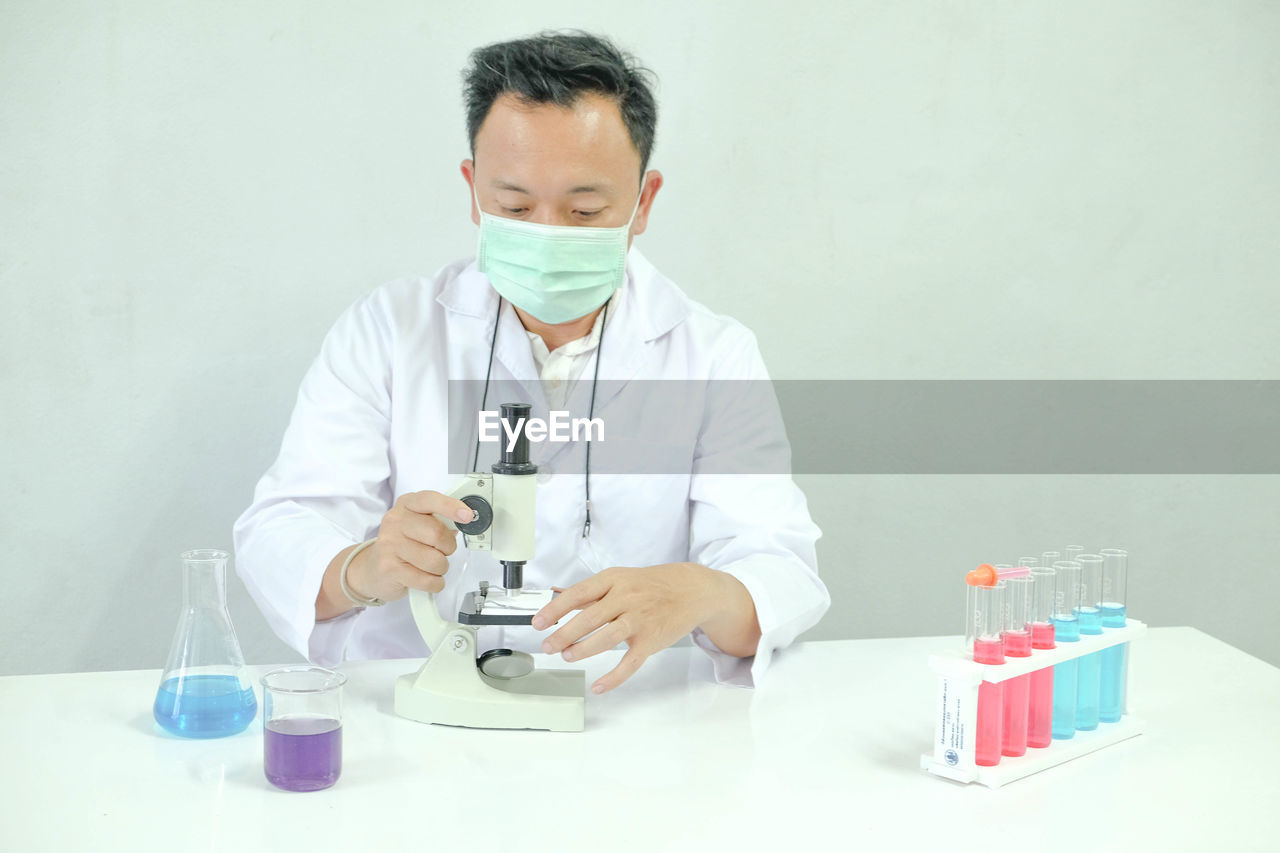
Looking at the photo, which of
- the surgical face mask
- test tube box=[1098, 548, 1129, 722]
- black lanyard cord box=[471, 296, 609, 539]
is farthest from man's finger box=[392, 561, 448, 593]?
test tube box=[1098, 548, 1129, 722]

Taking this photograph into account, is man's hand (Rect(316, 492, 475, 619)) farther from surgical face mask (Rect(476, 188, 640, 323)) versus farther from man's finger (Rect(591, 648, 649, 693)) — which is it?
surgical face mask (Rect(476, 188, 640, 323))

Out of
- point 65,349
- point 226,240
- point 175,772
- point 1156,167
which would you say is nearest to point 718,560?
point 175,772

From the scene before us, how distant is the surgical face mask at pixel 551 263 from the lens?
1.77 metres

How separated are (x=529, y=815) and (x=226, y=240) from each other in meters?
1.48

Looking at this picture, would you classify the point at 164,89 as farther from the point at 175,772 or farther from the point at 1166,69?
Result: the point at 1166,69

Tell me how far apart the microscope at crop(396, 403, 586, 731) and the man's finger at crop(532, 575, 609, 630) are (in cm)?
1

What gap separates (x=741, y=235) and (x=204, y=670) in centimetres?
151

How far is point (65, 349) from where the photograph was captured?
2.20 meters

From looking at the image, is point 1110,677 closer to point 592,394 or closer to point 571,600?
point 571,600

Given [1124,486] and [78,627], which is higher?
[1124,486]

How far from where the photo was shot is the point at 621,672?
4.82ft

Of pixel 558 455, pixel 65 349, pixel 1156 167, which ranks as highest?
pixel 1156 167

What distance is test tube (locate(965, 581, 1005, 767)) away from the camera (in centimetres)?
130

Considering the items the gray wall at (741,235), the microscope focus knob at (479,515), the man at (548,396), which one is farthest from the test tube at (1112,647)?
the gray wall at (741,235)
